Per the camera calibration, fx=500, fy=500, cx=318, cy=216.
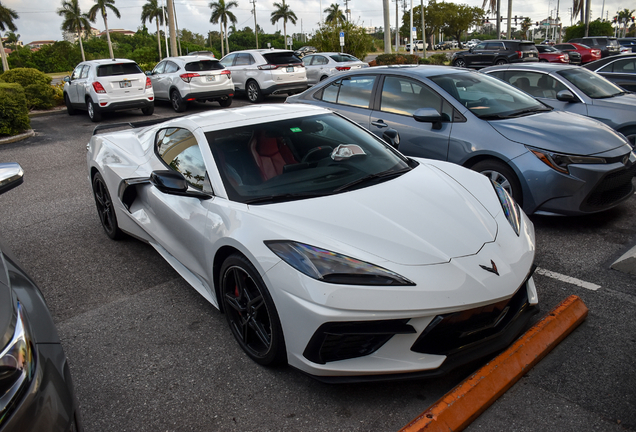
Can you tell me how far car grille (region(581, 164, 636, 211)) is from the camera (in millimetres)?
4570

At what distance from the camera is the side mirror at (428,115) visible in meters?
5.19

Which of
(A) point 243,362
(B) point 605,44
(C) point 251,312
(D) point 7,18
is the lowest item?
(A) point 243,362

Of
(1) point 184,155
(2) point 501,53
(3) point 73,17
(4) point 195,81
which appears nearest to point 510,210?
(1) point 184,155

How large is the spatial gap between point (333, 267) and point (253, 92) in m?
14.7

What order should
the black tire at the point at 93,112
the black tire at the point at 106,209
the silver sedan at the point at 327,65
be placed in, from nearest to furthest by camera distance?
the black tire at the point at 106,209 → the black tire at the point at 93,112 → the silver sedan at the point at 327,65

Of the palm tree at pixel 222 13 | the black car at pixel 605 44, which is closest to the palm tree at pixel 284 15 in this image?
the palm tree at pixel 222 13

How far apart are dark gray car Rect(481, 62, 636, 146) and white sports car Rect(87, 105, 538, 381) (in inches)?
166

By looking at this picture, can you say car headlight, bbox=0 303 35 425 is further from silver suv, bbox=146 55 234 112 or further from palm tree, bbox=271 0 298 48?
palm tree, bbox=271 0 298 48

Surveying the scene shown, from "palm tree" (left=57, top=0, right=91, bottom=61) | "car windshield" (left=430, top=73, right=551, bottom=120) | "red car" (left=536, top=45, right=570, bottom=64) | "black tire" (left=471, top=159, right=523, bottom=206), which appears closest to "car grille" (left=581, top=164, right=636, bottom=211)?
"black tire" (left=471, top=159, right=523, bottom=206)

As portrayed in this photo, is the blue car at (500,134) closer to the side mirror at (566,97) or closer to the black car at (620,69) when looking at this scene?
the side mirror at (566,97)

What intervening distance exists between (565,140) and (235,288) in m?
3.48

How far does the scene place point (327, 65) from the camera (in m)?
18.3

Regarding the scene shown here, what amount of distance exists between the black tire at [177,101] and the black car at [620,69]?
1052 cm

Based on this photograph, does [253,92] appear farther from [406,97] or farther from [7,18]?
[7,18]
